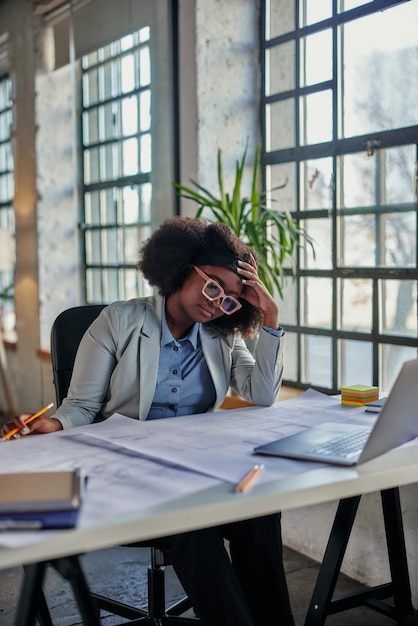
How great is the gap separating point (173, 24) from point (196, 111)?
72 centimetres

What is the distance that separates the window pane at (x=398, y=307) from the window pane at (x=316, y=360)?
376 millimetres

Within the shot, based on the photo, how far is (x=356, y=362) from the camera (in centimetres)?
Result: 354

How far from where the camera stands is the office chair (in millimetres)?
2449

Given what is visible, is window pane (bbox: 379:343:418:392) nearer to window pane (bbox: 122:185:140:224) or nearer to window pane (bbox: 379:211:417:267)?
window pane (bbox: 379:211:417:267)

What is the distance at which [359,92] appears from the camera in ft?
11.2

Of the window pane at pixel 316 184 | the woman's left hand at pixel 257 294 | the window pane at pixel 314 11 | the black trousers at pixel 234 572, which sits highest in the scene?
the window pane at pixel 314 11

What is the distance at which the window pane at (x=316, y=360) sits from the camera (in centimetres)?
369

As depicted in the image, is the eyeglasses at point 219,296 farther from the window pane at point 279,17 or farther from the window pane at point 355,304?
the window pane at point 279,17

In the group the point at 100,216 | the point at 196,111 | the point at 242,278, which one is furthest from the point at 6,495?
the point at 100,216

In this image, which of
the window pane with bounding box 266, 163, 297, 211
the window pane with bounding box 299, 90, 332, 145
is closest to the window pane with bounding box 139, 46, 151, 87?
the window pane with bounding box 266, 163, 297, 211

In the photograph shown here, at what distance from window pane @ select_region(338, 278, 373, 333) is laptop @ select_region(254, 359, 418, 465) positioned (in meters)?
1.55

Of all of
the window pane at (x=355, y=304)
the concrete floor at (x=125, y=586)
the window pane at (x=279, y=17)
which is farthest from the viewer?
the window pane at (x=279, y=17)

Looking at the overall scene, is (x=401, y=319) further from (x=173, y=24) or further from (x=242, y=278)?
(x=173, y=24)

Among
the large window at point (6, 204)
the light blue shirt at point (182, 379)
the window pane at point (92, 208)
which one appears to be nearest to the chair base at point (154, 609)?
the light blue shirt at point (182, 379)
